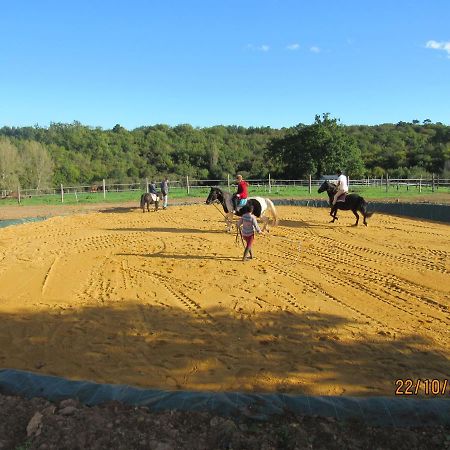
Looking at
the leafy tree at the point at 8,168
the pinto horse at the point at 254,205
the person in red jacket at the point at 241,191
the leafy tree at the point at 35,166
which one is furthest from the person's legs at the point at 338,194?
the leafy tree at the point at 35,166

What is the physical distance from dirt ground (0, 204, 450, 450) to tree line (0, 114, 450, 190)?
41.4 m

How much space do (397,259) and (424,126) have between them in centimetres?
9044

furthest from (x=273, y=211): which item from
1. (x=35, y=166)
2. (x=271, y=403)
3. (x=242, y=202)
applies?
(x=35, y=166)

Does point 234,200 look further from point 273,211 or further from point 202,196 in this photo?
point 202,196

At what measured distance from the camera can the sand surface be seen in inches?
211

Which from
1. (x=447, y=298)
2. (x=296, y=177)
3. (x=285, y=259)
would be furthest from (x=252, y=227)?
(x=296, y=177)

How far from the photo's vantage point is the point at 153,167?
72.1m

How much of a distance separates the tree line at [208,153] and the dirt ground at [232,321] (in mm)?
41449

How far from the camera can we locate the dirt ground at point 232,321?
190 inches

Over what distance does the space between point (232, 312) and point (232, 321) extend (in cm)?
40

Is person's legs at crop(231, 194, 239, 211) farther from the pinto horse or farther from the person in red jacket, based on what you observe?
the person in red jacket

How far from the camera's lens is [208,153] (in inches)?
2918

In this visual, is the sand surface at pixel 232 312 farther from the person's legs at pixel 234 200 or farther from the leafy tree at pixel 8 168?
the leafy tree at pixel 8 168

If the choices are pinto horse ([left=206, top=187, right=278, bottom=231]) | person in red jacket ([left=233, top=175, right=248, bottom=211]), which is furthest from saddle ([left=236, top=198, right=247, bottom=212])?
pinto horse ([left=206, top=187, right=278, bottom=231])
